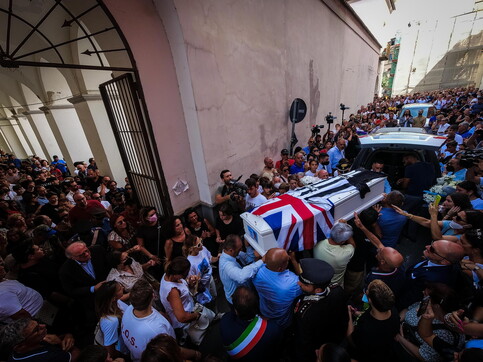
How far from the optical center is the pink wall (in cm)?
308

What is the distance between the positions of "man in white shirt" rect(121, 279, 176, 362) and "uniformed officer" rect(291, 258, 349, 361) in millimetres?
1136

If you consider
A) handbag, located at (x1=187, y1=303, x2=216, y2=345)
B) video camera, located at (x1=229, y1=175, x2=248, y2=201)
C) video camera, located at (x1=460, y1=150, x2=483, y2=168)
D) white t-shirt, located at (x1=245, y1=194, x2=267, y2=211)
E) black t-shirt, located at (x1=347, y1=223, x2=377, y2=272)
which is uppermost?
video camera, located at (x1=460, y1=150, x2=483, y2=168)

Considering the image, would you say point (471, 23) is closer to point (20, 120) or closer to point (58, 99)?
point (58, 99)

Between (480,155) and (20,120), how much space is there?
59.2ft

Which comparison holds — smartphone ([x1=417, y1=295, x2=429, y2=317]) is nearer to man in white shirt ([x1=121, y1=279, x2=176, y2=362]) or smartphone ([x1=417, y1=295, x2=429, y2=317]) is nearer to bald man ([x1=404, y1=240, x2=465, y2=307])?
bald man ([x1=404, y1=240, x2=465, y2=307])

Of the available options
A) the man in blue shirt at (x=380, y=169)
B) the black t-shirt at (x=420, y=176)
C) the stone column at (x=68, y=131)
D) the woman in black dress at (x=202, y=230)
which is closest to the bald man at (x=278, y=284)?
the woman in black dress at (x=202, y=230)

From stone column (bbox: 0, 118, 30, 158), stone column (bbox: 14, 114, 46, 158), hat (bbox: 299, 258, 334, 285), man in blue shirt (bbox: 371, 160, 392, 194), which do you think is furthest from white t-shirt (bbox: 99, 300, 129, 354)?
stone column (bbox: 0, 118, 30, 158)

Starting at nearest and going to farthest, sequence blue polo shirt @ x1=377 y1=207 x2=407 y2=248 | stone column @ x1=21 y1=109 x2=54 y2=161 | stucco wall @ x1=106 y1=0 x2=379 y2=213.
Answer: blue polo shirt @ x1=377 y1=207 x2=407 y2=248
stucco wall @ x1=106 y1=0 x2=379 y2=213
stone column @ x1=21 y1=109 x2=54 y2=161

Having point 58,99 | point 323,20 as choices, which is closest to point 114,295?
point 58,99

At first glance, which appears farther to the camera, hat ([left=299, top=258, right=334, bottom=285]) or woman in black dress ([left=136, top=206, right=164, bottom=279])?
woman in black dress ([left=136, top=206, right=164, bottom=279])

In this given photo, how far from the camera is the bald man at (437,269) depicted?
194 cm

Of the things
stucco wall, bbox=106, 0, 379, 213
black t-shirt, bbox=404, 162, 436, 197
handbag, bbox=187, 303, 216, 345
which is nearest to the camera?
handbag, bbox=187, 303, 216, 345

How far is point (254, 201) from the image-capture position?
3.78 meters

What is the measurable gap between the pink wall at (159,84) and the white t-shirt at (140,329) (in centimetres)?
238
